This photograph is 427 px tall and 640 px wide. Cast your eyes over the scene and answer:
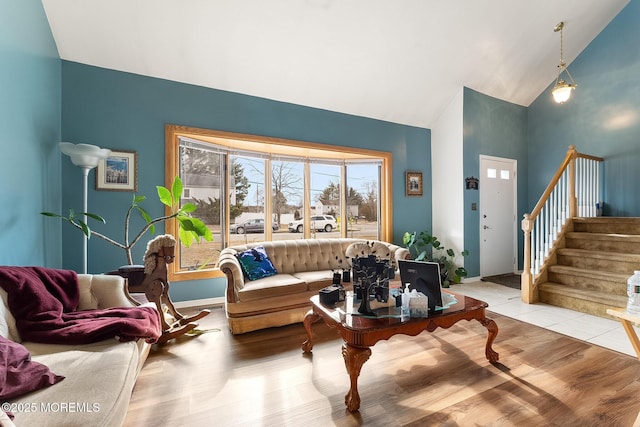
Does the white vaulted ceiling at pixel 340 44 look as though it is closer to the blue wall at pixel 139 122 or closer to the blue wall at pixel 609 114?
the blue wall at pixel 139 122

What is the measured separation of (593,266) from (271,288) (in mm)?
4106

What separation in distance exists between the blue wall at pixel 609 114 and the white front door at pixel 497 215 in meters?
0.77

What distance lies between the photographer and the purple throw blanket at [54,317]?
62.9 inches

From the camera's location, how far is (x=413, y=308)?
6.37 feet

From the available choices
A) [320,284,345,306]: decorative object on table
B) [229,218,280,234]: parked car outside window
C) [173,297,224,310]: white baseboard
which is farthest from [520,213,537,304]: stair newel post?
[173,297,224,310]: white baseboard

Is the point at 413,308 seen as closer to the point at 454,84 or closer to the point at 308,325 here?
the point at 308,325

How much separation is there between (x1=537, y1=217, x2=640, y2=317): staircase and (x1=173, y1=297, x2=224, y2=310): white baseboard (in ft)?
14.0

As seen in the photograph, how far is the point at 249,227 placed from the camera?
13.7 ft

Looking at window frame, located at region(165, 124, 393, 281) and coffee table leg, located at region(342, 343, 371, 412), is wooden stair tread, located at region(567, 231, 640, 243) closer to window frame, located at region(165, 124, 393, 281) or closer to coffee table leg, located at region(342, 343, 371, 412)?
window frame, located at region(165, 124, 393, 281)

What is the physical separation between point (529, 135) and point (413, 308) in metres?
5.53

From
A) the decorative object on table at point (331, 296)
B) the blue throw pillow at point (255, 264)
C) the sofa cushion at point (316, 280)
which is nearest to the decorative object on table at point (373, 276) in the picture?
the decorative object on table at point (331, 296)

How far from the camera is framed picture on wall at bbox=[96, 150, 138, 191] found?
312 cm

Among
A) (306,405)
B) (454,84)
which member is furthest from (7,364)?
(454,84)

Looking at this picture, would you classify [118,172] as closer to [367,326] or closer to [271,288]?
[271,288]
